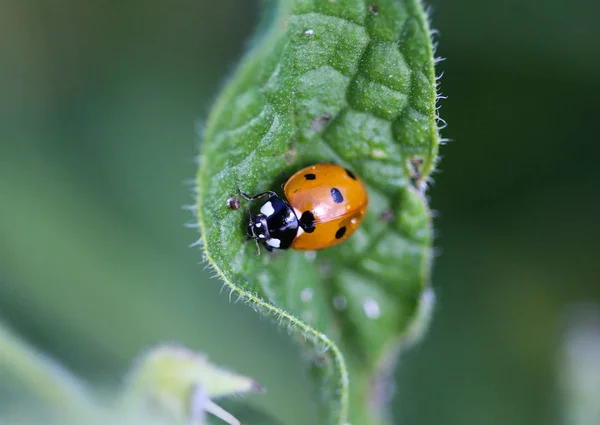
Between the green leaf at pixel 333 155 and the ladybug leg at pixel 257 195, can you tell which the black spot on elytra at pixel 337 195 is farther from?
the ladybug leg at pixel 257 195

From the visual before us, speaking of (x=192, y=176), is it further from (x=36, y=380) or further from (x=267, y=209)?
(x=36, y=380)

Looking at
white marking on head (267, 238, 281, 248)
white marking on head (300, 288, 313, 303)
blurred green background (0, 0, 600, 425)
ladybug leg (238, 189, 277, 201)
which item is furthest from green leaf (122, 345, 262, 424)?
blurred green background (0, 0, 600, 425)

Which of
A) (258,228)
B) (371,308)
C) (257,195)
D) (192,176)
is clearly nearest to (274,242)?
(258,228)

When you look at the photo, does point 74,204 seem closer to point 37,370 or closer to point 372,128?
point 37,370

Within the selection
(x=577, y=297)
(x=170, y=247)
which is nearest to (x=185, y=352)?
(x=170, y=247)

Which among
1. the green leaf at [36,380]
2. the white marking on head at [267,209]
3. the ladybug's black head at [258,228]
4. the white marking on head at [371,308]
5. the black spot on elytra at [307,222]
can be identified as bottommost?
the green leaf at [36,380]

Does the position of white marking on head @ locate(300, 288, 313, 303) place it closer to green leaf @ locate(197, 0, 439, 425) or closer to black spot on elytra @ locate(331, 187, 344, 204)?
green leaf @ locate(197, 0, 439, 425)

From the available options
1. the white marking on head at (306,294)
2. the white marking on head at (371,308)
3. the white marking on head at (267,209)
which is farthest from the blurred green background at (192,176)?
the white marking on head at (267,209)

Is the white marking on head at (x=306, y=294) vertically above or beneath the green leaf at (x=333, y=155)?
beneath
